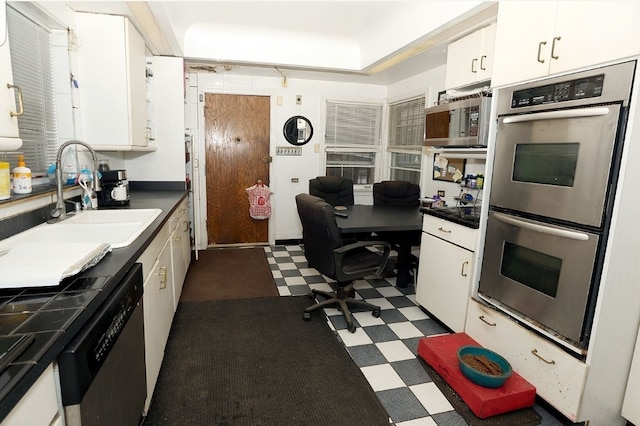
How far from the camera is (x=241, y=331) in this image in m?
2.57

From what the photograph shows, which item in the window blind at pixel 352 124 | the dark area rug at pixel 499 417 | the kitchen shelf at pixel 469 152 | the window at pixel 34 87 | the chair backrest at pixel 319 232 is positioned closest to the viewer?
the dark area rug at pixel 499 417

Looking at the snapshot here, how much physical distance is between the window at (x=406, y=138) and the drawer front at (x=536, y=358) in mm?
2411

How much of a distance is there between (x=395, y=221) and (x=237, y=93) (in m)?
2.72

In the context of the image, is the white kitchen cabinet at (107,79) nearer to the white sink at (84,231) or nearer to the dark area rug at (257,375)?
the white sink at (84,231)

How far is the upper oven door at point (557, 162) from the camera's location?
155 centimetres

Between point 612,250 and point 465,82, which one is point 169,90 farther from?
point 612,250

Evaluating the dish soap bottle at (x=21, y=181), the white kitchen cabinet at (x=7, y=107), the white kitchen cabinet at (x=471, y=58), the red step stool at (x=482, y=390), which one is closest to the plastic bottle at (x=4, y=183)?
the dish soap bottle at (x=21, y=181)

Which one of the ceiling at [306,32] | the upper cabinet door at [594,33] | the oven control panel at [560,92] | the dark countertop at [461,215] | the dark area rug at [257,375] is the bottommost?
the dark area rug at [257,375]

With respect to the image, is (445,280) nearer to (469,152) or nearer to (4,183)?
(469,152)

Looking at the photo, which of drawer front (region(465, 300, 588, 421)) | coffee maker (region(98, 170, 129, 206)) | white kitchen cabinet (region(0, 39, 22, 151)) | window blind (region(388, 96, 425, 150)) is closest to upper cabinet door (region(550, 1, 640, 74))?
drawer front (region(465, 300, 588, 421))

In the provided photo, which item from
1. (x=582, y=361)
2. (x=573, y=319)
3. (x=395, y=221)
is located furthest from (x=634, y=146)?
(x=395, y=221)

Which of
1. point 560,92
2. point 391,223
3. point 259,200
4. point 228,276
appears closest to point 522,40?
point 560,92

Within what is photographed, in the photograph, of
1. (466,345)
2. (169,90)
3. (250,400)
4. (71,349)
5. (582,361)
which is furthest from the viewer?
(169,90)

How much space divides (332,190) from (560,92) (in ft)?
8.03
